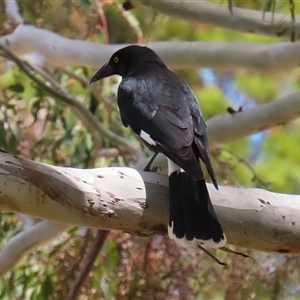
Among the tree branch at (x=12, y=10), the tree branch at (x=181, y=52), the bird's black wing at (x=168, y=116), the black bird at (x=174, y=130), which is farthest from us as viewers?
the tree branch at (x=12, y=10)

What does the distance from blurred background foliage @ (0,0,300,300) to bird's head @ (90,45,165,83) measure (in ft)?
0.86

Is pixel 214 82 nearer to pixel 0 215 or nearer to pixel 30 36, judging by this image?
pixel 30 36

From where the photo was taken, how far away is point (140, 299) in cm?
168

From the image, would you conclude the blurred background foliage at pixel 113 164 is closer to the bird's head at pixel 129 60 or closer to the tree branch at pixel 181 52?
the tree branch at pixel 181 52

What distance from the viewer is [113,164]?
7.59 ft

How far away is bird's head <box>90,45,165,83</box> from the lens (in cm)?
180

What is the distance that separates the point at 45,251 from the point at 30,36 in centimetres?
77

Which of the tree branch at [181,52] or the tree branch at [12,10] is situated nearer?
the tree branch at [181,52]

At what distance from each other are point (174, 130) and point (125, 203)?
0.93ft

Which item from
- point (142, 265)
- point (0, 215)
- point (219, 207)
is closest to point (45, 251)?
point (0, 215)

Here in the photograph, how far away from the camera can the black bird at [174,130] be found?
44.4 inches

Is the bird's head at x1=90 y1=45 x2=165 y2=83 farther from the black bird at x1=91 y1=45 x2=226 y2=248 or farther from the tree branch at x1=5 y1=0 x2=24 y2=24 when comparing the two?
the tree branch at x1=5 y1=0 x2=24 y2=24

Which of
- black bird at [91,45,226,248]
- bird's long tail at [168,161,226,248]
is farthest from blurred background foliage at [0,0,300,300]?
bird's long tail at [168,161,226,248]

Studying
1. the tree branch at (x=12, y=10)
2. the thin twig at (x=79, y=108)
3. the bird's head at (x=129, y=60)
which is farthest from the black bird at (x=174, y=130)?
the tree branch at (x=12, y=10)
